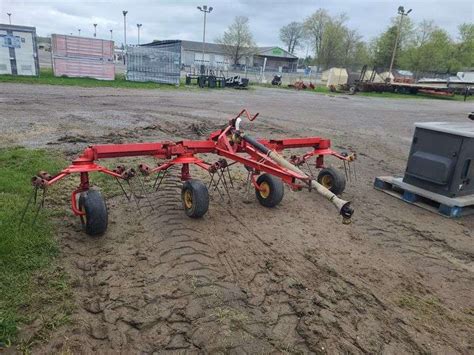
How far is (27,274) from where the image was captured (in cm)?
353

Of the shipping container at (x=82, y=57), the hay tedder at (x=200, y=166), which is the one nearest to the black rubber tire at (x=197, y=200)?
the hay tedder at (x=200, y=166)

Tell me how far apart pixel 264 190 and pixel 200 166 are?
1046 millimetres

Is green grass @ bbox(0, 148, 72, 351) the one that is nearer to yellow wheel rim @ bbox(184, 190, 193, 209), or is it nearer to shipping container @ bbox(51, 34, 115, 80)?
yellow wheel rim @ bbox(184, 190, 193, 209)

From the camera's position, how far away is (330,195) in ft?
12.3

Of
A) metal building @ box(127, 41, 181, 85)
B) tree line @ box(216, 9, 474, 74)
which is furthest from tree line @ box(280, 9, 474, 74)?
metal building @ box(127, 41, 181, 85)

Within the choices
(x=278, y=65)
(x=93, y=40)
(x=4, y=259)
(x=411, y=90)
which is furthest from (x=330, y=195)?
(x=278, y=65)

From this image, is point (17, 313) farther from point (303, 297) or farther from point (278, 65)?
point (278, 65)

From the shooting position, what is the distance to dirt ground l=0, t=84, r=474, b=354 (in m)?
3.01

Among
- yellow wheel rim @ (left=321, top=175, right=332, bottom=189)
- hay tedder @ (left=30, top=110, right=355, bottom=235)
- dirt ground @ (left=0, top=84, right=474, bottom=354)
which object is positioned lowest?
dirt ground @ (left=0, top=84, right=474, bottom=354)

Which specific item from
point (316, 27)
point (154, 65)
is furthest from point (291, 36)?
point (154, 65)

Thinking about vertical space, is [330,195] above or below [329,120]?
above

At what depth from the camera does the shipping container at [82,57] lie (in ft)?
77.8

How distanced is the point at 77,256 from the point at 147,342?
58.3 inches

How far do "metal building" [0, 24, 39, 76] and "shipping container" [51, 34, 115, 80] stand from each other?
1471 millimetres
